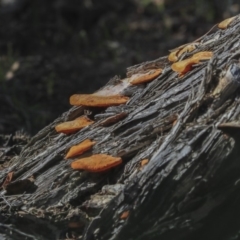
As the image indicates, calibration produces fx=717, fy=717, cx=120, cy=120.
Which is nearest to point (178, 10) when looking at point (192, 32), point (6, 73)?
point (192, 32)

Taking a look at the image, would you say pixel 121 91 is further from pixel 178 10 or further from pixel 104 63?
pixel 178 10

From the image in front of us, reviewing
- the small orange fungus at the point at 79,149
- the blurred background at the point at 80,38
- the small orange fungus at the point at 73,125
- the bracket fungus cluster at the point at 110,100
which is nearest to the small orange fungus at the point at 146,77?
the bracket fungus cluster at the point at 110,100

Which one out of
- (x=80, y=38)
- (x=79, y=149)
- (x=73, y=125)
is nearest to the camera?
(x=79, y=149)

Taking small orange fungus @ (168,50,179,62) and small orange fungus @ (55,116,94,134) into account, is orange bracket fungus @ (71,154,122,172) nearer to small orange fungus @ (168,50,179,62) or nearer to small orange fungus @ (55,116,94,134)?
small orange fungus @ (55,116,94,134)

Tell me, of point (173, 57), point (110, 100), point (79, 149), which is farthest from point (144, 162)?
point (173, 57)

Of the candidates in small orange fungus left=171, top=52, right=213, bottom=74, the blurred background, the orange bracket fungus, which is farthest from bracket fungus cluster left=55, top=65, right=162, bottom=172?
the blurred background

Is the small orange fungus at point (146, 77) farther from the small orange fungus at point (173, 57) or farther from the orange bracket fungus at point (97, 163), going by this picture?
the orange bracket fungus at point (97, 163)

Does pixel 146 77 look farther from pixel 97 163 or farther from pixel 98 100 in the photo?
pixel 97 163
